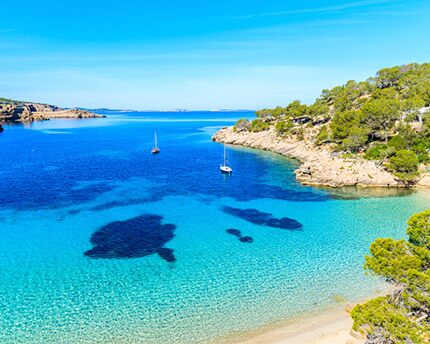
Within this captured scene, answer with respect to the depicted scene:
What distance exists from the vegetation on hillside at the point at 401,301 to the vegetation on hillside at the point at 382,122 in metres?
47.0

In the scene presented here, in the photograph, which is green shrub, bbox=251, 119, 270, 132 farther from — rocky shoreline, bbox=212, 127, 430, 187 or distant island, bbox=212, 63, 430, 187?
rocky shoreline, bbox=212, 127, 430, 187

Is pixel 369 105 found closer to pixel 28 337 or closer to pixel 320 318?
pixel 320 318

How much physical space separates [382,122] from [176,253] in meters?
66.5

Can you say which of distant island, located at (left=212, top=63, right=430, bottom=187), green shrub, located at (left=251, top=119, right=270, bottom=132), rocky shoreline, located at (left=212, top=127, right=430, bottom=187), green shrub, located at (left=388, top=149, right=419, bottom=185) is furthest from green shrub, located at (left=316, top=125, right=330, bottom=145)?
green shrub, located at (left=251, top=119, right=270, bottom=132)

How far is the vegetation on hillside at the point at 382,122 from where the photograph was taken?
65312 millimetres

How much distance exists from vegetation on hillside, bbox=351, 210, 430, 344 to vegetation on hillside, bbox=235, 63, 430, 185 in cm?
4697

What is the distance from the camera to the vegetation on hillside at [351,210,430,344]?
16344mm

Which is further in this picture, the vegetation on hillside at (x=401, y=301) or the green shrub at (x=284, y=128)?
the green shrub at (x=284, y=128)

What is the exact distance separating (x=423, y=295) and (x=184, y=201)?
41.0 m

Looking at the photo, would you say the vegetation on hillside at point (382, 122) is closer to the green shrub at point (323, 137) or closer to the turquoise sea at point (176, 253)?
the green shrub at point (323, 137)

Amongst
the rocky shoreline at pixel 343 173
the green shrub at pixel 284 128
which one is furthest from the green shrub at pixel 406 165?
the green shrub at pixel 284 128

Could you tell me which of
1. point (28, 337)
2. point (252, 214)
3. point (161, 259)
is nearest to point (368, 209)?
point (252, 214)

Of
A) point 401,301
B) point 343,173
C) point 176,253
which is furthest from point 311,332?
point 343,173

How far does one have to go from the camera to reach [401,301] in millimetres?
18094
